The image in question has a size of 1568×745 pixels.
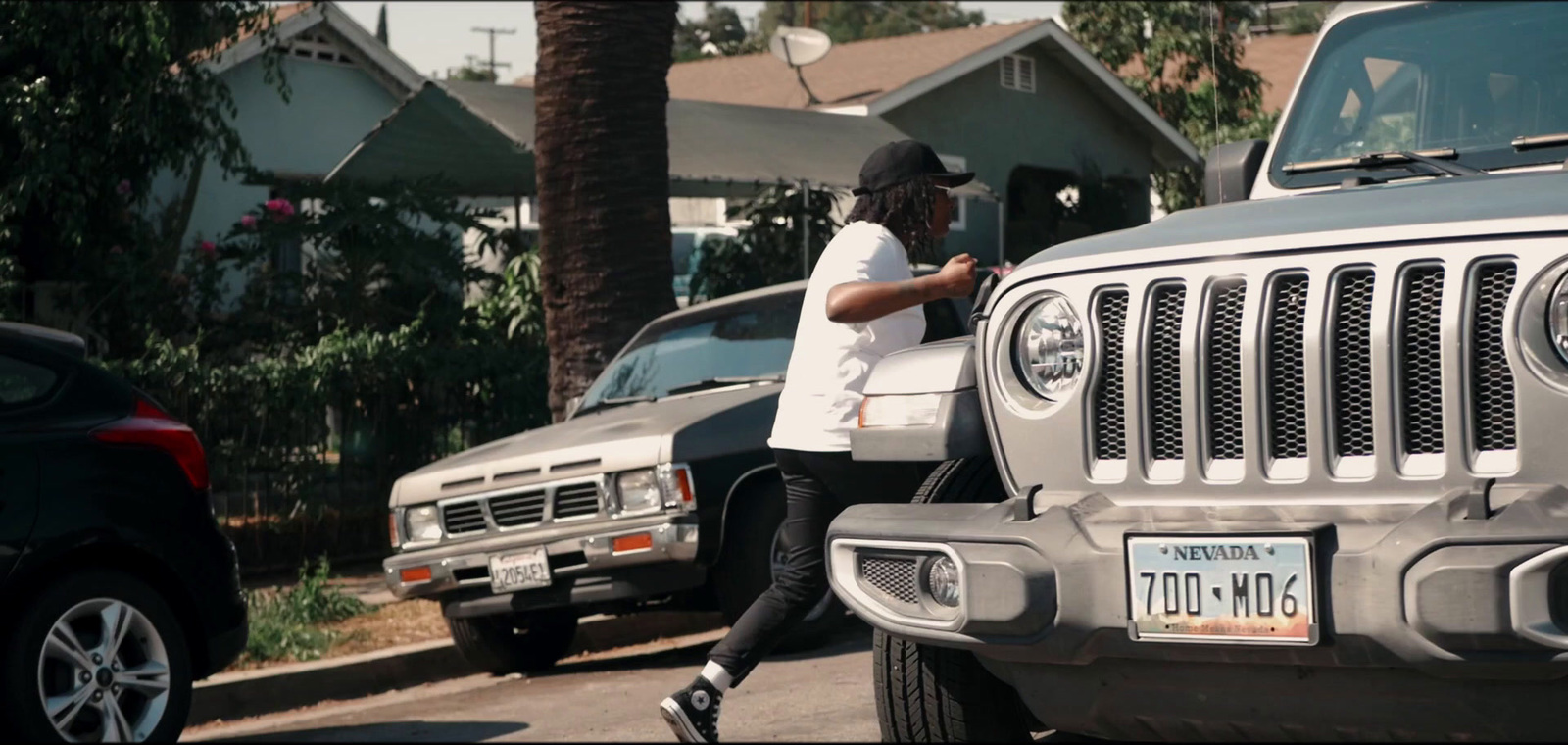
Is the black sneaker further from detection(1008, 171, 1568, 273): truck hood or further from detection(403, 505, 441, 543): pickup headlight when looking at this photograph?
detection(403, 505, 441, 543): pickup headlight

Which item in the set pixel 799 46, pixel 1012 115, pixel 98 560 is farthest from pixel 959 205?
pixel 98 560

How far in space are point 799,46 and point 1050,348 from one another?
2025cm

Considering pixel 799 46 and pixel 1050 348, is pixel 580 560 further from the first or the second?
pixel 799 46

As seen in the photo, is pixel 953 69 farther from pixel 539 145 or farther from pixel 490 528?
pixel 490 528

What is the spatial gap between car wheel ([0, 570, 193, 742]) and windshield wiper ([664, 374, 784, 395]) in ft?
9.80

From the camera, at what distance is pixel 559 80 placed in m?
11.3

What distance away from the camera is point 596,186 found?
11156 millimetres

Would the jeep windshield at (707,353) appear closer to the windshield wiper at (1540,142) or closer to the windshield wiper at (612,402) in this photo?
the windshield wiper at (612,402)

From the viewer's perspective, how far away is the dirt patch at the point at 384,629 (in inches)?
349

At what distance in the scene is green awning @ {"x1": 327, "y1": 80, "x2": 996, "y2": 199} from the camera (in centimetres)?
1529

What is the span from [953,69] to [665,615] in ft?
53.6

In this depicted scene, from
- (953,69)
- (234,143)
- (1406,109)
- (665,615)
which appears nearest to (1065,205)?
(953,69)

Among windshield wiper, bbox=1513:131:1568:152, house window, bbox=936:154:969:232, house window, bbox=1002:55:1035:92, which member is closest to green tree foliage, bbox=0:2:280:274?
windshield wiper, bbox=1513:131:1568:152

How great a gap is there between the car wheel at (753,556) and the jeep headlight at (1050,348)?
144 inches
